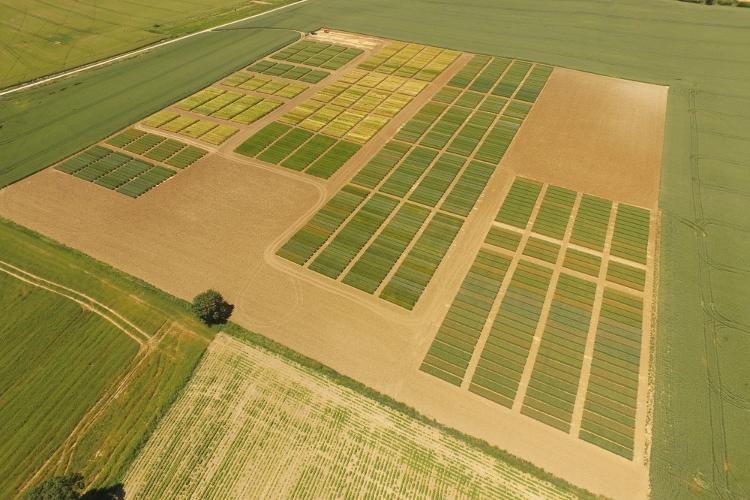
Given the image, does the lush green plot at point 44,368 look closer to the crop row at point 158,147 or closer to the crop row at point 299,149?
the crop row at point 158,147

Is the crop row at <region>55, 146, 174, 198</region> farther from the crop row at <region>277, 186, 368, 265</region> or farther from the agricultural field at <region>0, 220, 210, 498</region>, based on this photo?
the crop row at <region>277, 186, 368, 265</region>

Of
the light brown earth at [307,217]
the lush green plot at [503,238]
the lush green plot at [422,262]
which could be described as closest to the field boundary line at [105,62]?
the light brown earth at [307,217]

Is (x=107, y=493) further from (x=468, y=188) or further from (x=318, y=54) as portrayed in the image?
(x=318, y=54)

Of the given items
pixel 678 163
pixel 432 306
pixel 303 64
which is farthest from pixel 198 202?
pixel 678 163

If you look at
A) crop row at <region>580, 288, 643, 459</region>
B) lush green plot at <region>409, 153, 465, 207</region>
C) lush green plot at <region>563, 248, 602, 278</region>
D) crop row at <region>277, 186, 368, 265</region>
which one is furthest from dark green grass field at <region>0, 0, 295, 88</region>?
crop row at <region>580, 288, 643, 459</region>

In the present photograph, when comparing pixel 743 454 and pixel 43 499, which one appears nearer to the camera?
pixel 43 499

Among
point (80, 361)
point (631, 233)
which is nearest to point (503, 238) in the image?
point (631, 233)

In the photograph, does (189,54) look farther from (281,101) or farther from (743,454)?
(743,454)
